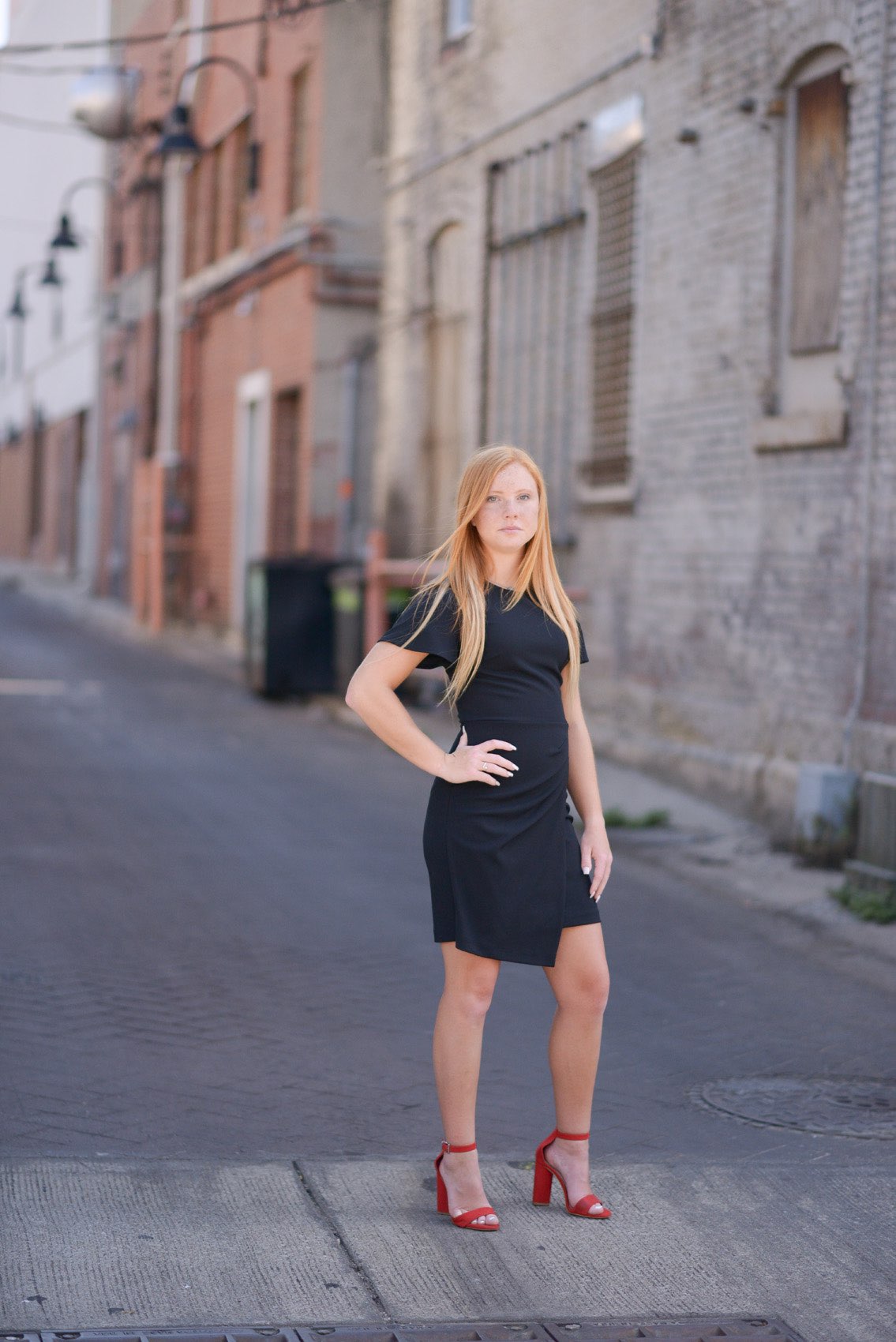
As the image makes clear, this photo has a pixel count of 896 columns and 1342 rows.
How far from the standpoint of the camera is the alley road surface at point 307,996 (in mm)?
4961

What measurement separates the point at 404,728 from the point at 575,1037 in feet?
2.72

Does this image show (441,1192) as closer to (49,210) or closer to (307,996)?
(307,996)

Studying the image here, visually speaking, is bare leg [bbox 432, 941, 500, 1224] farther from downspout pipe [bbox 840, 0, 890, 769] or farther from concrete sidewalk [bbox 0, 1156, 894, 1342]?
downspout pipe [bbox 840, 0, 890, 769]

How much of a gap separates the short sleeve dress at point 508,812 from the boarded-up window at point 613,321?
367 inches

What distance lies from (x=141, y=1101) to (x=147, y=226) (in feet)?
90.3

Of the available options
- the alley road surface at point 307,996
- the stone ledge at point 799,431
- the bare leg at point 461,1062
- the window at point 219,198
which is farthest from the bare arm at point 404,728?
the window at point 219,198

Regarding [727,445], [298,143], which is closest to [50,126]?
[298,143]

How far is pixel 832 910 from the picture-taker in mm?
8344

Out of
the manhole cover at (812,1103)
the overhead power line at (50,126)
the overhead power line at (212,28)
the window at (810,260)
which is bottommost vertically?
the manhole cover at (812,1103)

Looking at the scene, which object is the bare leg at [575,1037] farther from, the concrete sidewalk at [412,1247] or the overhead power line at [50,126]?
the overhead power line at [50,126]

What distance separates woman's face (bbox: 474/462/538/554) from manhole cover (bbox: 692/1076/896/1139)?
78.3 inches

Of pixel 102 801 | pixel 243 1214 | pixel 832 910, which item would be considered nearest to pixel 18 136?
pixel 102 801

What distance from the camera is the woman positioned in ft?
13.4

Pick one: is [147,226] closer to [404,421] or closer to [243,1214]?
[404,421]
